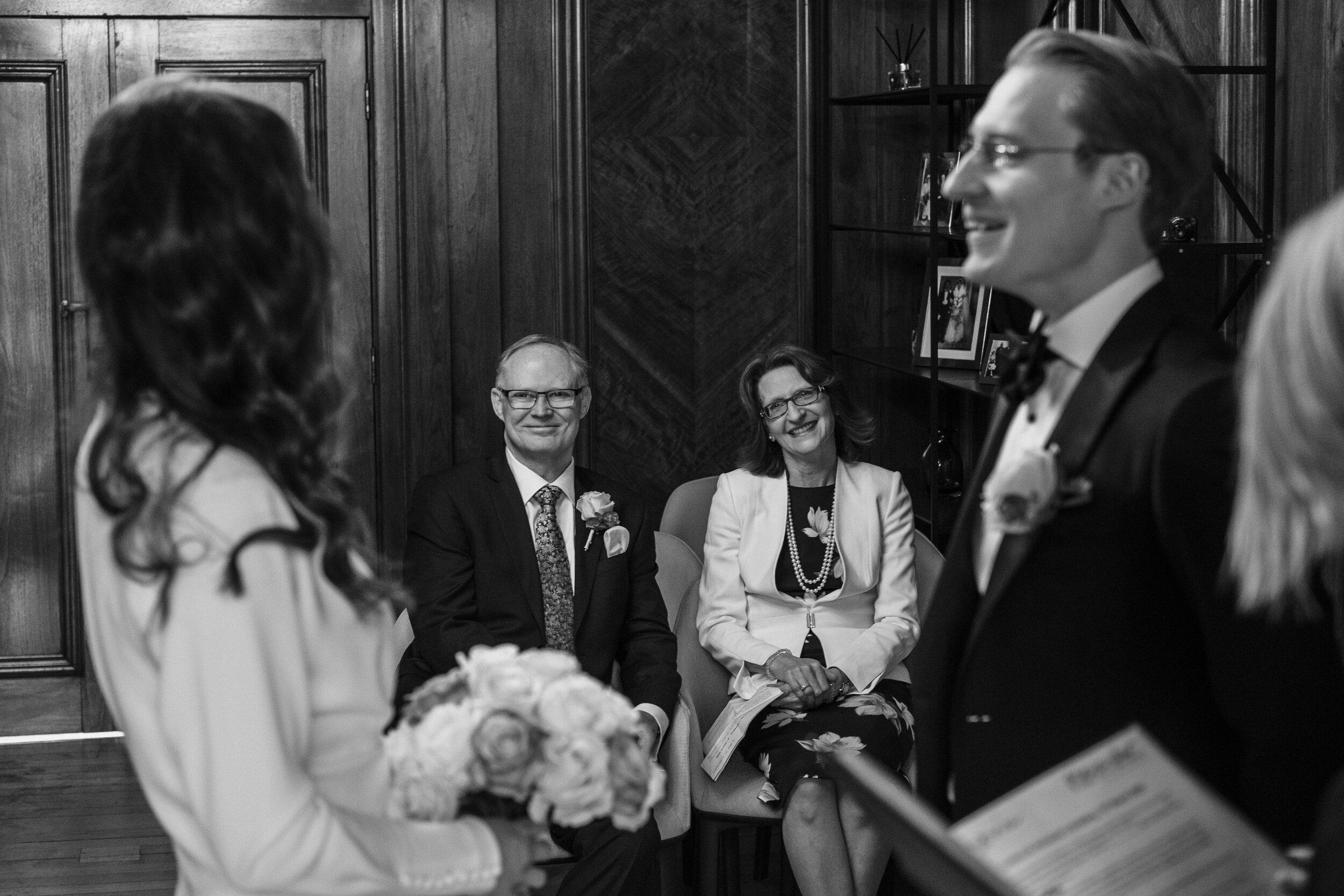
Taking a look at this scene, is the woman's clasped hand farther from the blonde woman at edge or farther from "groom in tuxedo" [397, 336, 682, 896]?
the blonde woman at edge

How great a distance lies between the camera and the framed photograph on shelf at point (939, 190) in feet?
15.2

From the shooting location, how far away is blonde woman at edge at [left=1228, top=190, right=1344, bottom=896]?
1.09 meters

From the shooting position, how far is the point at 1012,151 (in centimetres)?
179

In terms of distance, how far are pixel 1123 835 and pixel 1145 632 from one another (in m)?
0.29

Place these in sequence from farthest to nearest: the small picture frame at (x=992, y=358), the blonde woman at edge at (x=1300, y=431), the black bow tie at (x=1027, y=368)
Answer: the small picture frame at (x=992, y=358) → the black bow tie at (x=1027, y=368) → the blonde woman at edge at (x=1300, y=431)

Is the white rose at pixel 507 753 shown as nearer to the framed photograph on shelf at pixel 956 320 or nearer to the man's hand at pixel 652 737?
the man's hand at pixel 652 737

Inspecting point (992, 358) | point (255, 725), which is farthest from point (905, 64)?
point (255, 725)

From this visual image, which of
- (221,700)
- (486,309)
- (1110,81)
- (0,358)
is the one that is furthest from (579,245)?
(221,700)

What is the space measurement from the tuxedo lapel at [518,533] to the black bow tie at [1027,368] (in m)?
2.20

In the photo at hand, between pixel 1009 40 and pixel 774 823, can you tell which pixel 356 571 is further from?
pixel 1009 40

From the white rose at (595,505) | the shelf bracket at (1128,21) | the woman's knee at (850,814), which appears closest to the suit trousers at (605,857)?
the woman's knee at (850,814)

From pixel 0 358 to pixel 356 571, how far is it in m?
4.31

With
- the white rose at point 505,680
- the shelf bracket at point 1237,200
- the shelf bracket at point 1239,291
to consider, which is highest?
the shelf bracket at point 1237,200

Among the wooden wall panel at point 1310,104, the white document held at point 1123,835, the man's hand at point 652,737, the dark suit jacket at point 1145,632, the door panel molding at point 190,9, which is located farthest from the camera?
the door panel molding at point 190,9
